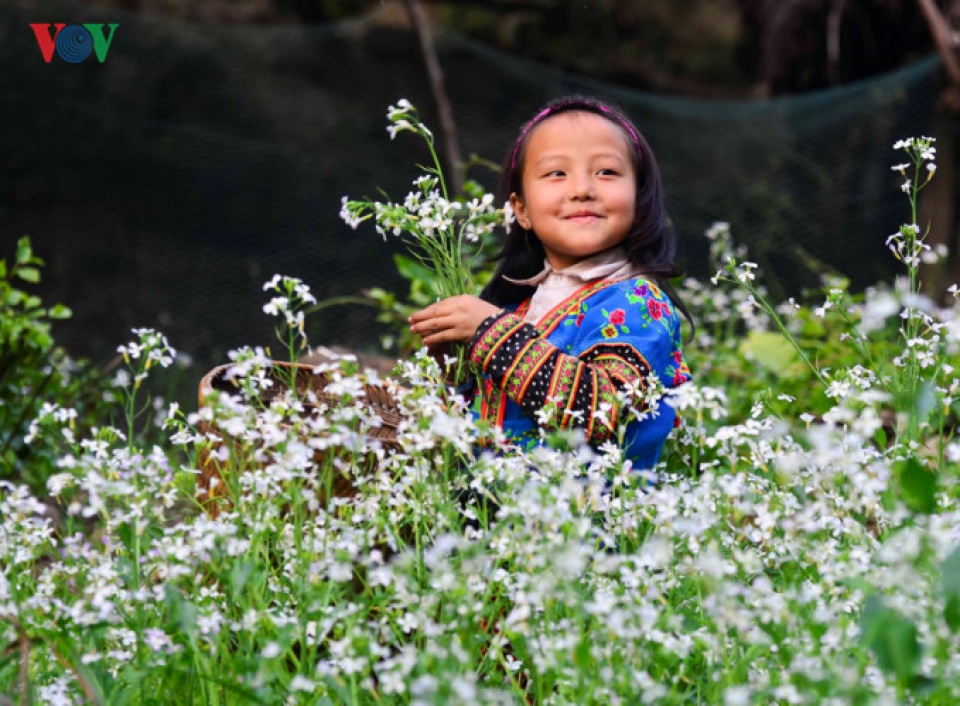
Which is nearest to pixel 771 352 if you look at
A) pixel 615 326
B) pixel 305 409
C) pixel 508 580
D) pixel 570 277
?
pixel 570 277

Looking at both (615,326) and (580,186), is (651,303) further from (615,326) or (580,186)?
(580,186)

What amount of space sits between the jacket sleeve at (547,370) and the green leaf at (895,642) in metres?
1.14

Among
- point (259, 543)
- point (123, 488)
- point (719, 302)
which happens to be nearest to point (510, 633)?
point (259, 543)

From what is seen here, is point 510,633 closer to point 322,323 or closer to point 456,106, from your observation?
point 322,323

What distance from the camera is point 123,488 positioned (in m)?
1.63

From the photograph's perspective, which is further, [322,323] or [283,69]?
[283,69]

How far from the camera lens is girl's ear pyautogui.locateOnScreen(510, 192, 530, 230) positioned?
118 inches

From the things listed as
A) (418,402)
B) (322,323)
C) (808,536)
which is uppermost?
(418,402)

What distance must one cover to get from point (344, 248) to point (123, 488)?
6009mm

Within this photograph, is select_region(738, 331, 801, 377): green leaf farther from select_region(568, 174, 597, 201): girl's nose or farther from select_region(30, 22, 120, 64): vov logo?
select_region(30, 22, 120, 64): vov logo

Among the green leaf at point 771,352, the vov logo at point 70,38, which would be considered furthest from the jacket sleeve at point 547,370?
the vov logo at point 70,38

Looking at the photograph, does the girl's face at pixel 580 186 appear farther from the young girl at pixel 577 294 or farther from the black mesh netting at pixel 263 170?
the black mesh netting at pixel 263 170

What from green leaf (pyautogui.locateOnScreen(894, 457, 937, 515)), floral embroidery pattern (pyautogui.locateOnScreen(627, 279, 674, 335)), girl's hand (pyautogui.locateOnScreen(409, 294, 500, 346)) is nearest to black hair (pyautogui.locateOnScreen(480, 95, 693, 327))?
floral embroidery pattern (pyautogui.locateOnScreen(627, 279, 674, 335))

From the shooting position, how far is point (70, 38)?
273 inches
